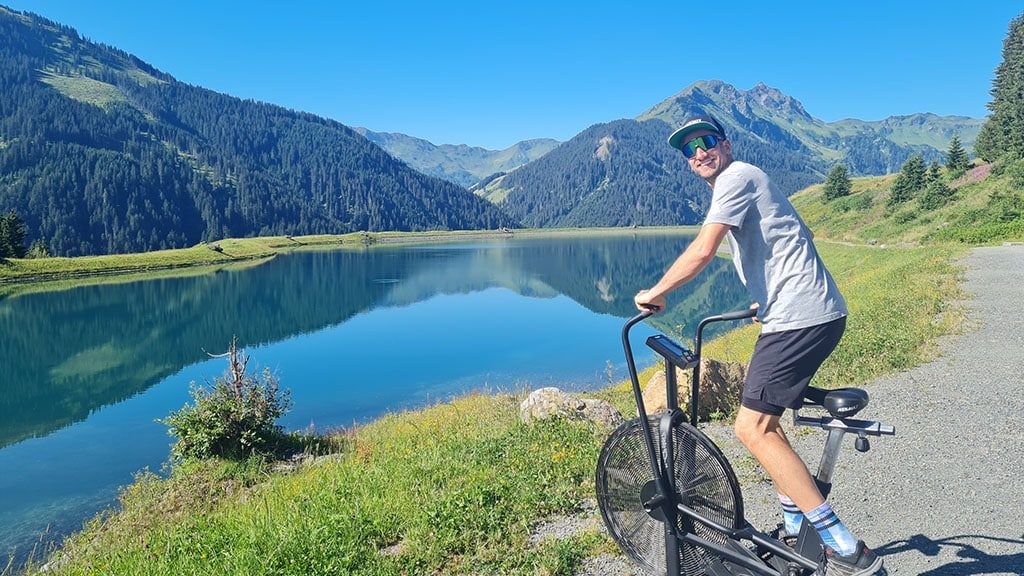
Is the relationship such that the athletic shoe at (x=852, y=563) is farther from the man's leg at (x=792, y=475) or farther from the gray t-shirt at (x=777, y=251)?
the gray t-shirt at (x=777, y=251)

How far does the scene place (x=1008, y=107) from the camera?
60219 millimetres

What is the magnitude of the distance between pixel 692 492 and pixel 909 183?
2711 inches

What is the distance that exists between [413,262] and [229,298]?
49961mm

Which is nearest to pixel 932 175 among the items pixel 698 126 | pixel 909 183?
pixel 909 183

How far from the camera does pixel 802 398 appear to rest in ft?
12.4

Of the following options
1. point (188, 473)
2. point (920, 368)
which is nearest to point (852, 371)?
point (920, 368)

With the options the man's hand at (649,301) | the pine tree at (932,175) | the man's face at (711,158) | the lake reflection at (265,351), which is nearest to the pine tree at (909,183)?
the pine tree at (932,175)

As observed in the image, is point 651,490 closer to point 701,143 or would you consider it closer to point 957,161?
point 701,143

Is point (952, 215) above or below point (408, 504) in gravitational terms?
above

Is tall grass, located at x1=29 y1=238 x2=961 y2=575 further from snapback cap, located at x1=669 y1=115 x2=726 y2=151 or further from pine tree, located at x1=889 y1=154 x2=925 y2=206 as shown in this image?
pine tree, located at x1=889 y1=154 x2=925 y2=206

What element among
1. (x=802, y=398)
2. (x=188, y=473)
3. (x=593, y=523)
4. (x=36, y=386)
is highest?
(x=802, y=398)

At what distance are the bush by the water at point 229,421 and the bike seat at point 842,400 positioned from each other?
1131 cm

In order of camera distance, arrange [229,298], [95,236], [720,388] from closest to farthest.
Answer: [720,388] → [229,298] → [95,236]

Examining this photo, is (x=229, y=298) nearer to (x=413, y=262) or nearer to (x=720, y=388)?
(x=413, y=262)
